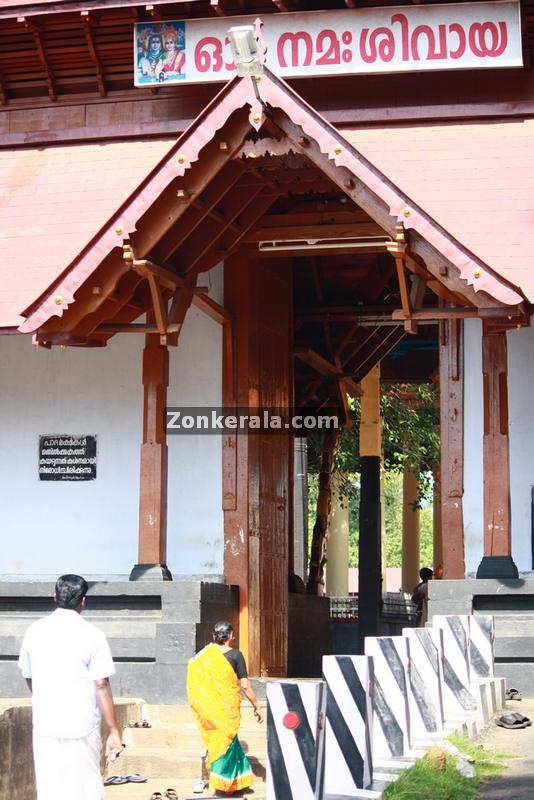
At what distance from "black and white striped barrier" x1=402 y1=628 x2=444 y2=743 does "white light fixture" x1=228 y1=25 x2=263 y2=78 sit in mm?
4820

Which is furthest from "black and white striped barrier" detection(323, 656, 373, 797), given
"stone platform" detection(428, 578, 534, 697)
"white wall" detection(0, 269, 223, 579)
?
"white wall" detection(0, 269, 223, 579)

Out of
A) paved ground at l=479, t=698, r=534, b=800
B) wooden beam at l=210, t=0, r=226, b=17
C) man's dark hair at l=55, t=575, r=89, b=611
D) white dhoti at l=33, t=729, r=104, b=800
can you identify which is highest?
wooden beam at l=210, t=0, r=226, b=17

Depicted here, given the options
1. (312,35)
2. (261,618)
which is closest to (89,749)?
(261,618)

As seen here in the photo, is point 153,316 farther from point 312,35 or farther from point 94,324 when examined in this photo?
point 312,35

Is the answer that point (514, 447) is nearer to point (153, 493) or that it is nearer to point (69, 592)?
point (153, 493)

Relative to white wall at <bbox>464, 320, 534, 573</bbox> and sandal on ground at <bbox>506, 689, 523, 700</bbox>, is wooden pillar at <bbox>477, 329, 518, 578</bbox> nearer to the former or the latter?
white wall at <bbox>464, 320, 534, 573</bbox>

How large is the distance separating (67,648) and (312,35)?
29.0 feet

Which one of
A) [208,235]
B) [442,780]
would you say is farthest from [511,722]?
[208,235]

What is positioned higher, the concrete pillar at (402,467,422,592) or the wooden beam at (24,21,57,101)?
the wooden beam at (24,21,57,101)

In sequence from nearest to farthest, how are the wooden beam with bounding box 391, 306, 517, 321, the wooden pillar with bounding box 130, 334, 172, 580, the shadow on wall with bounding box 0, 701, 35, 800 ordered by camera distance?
the shadow on wall with bounding box 0, 701, 35, 800, the wooden beam with bounding box 391, 306, 517, 321, the wooden pillar with bounding box 130, 334, 172, 580

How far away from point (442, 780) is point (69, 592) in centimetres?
292

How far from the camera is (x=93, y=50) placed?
46.0ft

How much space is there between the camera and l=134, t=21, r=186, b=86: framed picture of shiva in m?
13.8

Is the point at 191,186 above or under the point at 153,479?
above
